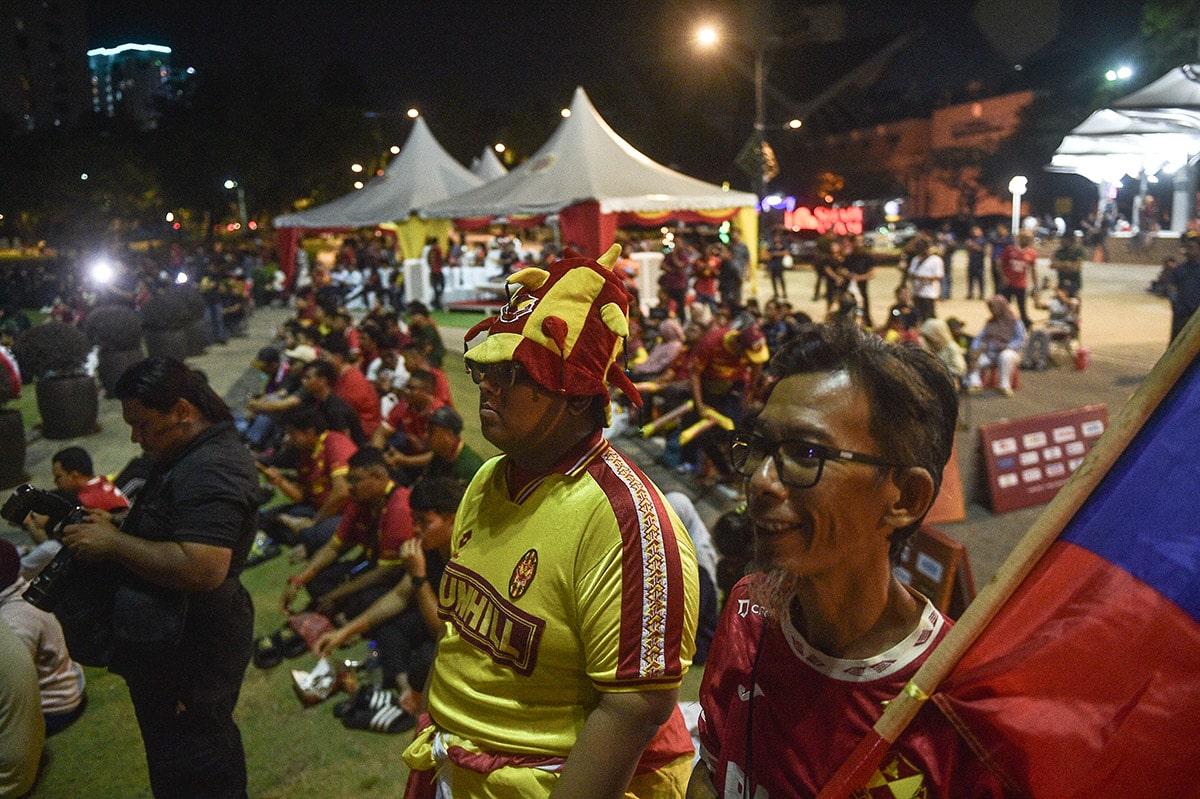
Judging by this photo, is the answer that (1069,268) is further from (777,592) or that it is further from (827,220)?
(827,220)

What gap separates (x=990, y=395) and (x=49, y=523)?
10.7m

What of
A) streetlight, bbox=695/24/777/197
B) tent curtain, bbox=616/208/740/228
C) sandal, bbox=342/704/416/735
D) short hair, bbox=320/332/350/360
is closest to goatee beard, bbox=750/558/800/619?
sandal, bbox=342/704/416/735

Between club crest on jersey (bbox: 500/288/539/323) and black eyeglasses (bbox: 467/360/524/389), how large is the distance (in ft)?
0.38

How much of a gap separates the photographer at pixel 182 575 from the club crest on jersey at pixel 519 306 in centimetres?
143

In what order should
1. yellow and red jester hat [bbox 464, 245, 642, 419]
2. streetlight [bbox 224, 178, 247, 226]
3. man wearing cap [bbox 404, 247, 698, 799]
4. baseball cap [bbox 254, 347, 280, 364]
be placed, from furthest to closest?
streetlight [bbox 224, 178, 247, 226]
baseball cap [bbox 254, 347, 280, 364]
yellow and red jester hat [bbox 464, 245, 642, 419]
man wearing cap [bbox 404, 247, 698, 799]

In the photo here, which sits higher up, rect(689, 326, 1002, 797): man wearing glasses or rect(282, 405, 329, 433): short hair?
rect(689, 326, 1002, 797): man wearing glasses

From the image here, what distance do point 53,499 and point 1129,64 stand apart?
1812 inches

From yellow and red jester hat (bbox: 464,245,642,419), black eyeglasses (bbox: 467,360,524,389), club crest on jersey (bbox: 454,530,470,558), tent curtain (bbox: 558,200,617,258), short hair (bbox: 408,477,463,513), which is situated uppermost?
tent curtain (bbox: 558,200,617,258)

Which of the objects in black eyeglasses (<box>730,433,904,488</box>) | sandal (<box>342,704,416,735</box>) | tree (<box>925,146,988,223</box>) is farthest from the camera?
tree (<box>925,146,988,223</box>)

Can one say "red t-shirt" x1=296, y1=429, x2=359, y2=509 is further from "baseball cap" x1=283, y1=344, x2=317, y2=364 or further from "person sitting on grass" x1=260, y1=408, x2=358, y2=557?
"baseball cap" x1=283, y1=344, x2=317, y2=364

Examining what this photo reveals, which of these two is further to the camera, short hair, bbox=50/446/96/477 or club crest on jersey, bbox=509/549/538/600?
short hair, bbox=50/446/96/477

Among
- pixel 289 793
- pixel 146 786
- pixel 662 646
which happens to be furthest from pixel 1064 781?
pixel 146 786

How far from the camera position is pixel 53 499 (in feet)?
9.62

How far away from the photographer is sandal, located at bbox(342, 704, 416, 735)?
459 centimetres
